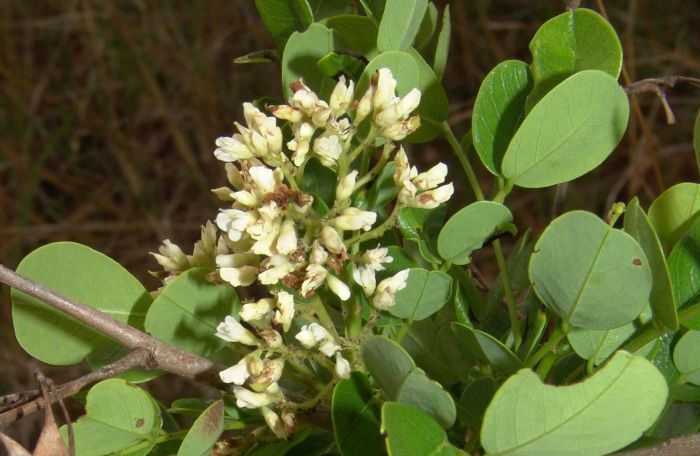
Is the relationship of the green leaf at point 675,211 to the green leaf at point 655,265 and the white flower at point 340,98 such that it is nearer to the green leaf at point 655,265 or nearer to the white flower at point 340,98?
the green leaf at point 655,265

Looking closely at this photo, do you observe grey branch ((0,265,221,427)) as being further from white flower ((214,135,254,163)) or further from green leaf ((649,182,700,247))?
green leaf ((649,182,700,247))

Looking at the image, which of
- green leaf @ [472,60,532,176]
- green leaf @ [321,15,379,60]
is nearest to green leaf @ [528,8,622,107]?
green leaf @ [472,60,532,176]

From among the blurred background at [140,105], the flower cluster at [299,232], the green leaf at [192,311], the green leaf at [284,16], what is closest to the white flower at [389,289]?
the flower cluster at [299,232]

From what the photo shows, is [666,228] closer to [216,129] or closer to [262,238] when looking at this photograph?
[262,238]

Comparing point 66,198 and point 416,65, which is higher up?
point 416,65

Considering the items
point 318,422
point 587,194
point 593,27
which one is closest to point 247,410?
point 318,422

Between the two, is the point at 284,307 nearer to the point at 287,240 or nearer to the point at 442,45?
the point at 287,240
